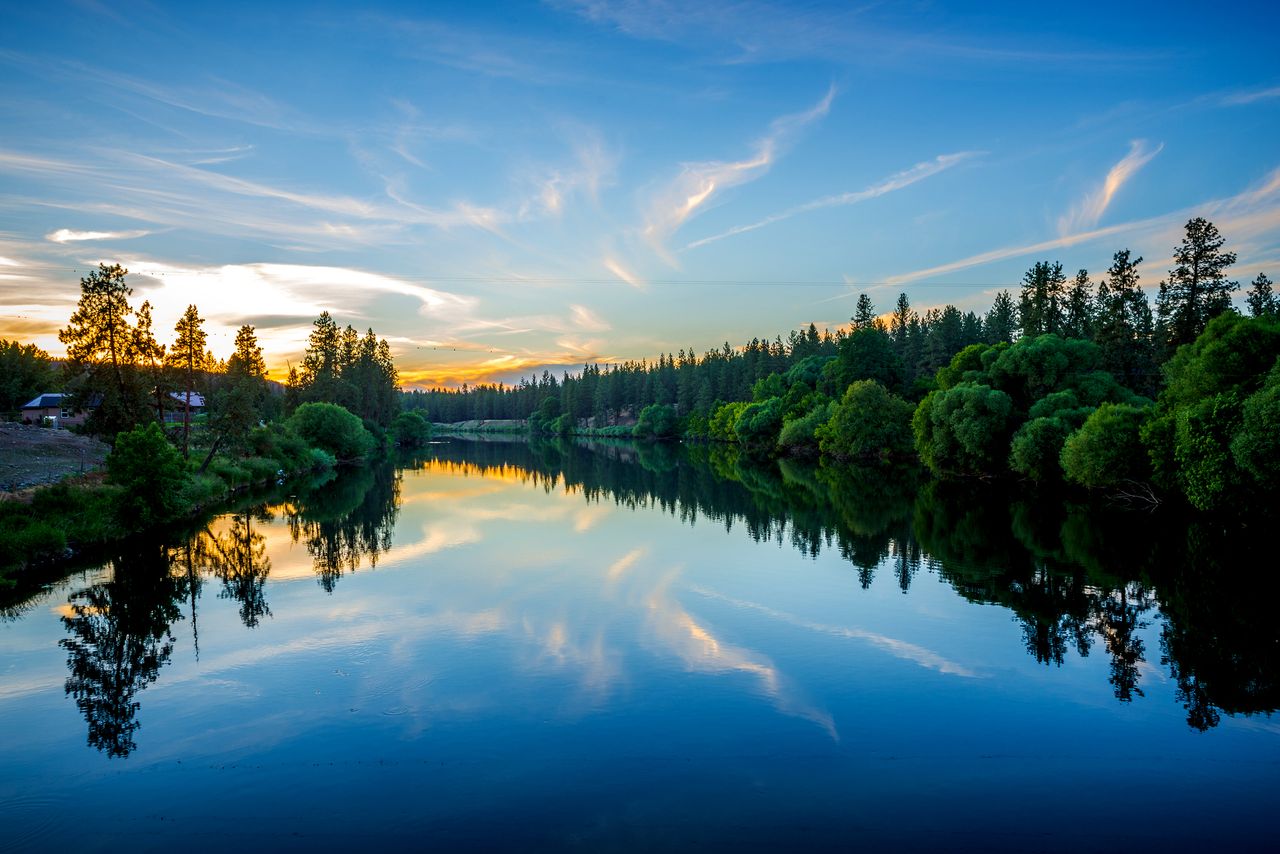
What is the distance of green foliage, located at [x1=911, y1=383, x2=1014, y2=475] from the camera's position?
5388 centimetres

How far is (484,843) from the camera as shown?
9859 mm

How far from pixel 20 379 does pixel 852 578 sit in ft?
358

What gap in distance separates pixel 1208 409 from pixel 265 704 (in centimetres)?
3951

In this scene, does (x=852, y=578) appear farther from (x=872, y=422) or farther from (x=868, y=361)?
(x=868, y=361)

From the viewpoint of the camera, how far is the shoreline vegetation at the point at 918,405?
1235 inches

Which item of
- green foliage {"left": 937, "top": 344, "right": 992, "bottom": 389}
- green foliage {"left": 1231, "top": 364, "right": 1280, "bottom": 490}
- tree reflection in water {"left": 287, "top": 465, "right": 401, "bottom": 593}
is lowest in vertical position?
tree reflection in water {"left": 287, "top": 465, "right": 401, "bottom": 593}

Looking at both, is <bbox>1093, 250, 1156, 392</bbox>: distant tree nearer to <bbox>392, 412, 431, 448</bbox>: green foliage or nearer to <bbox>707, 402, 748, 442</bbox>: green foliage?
<bbox>707, 402, 748, 442</bbox>: green foliage

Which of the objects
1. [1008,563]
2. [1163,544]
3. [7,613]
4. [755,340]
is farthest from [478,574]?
[755,340]

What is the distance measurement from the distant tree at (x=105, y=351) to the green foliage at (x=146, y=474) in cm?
1275

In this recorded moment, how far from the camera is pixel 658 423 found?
491ft

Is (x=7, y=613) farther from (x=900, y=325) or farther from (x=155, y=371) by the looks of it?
(x=900, y=325)

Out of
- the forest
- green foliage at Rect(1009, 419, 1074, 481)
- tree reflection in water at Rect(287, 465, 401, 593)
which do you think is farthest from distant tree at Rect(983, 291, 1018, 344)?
tree reflection in water at Rect(287, 465, 401, 593)

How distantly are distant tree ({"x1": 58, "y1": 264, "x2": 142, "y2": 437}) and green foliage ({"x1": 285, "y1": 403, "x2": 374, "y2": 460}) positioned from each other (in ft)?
105

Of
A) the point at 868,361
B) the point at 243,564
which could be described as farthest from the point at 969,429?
the point at 243,564
